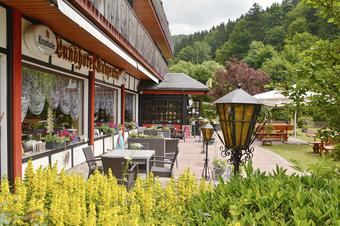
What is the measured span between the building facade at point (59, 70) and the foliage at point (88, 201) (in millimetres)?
1648

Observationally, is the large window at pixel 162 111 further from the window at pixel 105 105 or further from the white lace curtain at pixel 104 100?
the white lace curtain at pixel 104 100

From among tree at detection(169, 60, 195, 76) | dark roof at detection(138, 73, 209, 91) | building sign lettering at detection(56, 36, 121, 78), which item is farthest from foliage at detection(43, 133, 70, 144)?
tree at detection(169, 60, 195, 76)

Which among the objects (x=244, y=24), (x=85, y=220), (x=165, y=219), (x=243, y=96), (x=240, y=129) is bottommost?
(x=165, y=219)

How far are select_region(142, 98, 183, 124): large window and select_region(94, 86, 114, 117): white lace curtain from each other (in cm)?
572

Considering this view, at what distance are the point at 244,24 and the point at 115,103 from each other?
60.4 meters

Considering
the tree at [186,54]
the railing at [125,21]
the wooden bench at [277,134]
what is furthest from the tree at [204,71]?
the railing at [125,21]

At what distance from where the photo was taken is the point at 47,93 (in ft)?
25.7

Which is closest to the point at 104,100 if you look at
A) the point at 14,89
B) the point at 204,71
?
the point at 14,89

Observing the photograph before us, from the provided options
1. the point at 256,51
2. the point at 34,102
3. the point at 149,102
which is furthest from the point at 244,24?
the point at 34,102

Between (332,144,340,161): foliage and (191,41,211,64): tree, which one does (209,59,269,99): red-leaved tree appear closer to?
(332,144,340,161): foliage

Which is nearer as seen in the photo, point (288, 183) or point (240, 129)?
point (288, 183)

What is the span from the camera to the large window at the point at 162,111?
64.4ft

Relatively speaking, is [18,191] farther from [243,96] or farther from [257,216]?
[243,96]

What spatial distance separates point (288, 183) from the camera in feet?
8.71
